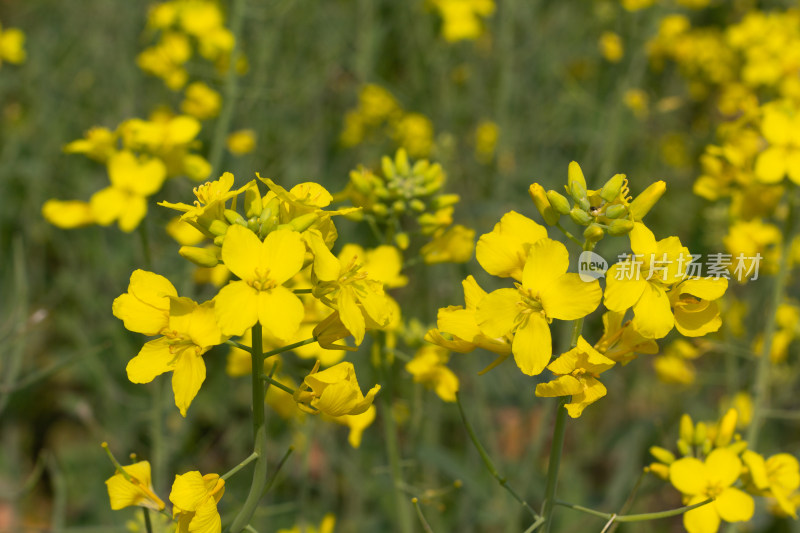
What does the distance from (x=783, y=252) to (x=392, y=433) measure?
133cm

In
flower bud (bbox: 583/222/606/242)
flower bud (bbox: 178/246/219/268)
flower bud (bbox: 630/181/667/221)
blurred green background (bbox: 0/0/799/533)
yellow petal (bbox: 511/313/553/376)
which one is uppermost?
flower bud (bbox: 630/181/667/221)

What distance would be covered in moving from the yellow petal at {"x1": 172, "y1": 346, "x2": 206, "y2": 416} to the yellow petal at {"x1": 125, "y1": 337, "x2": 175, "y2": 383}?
0.07 feet

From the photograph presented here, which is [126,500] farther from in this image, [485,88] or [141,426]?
[485,88]

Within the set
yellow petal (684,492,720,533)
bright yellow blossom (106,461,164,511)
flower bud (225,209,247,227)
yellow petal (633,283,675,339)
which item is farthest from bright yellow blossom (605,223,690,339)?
bright yellow blossom (106,461,164,511)

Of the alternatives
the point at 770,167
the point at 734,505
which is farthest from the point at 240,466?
the point at 770,167

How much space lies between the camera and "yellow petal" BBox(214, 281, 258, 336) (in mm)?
1143

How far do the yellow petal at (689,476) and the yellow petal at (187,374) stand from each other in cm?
101

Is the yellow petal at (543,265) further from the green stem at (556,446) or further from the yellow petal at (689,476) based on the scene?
the yellow petal at (689,476)

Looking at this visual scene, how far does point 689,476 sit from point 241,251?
1068 millimetres

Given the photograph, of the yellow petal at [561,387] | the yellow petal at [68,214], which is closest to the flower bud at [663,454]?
the yellow petal at [561,387]

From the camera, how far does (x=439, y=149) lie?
332 centimetres

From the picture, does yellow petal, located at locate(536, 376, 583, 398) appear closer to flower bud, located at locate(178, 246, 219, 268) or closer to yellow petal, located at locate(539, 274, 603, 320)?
yellow petal, located at locate(539, 274, 603, 320)

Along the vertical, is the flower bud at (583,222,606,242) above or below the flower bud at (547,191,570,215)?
below

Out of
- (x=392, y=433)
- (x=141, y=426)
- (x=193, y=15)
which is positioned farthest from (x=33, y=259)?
(x=392, y=433)
